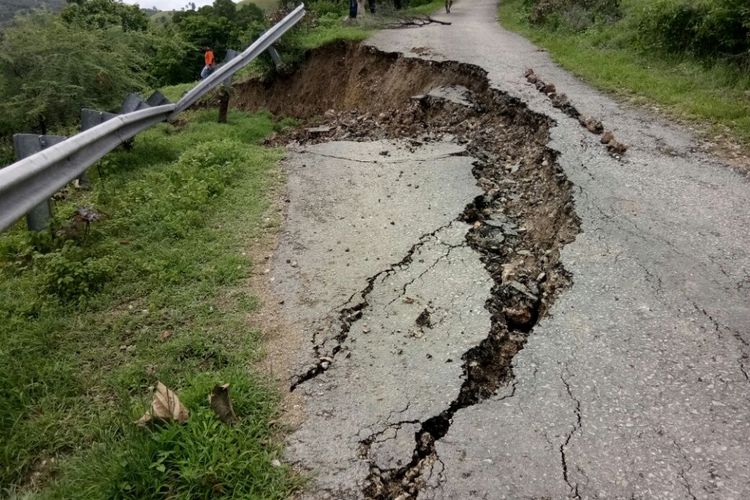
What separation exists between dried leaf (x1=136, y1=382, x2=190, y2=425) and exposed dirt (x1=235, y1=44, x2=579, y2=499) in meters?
0.65

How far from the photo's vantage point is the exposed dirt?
3074mm

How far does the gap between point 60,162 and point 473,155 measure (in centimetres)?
430

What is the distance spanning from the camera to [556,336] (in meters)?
3.28

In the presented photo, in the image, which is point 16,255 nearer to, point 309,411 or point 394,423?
point 309,411

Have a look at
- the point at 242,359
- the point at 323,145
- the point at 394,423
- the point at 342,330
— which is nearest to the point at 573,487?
the point at 394,423

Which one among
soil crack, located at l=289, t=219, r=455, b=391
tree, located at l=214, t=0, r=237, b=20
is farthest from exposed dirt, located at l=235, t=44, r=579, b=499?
tree, located at l=214, t=0, r=237, b=20

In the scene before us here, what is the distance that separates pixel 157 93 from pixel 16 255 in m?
3.10

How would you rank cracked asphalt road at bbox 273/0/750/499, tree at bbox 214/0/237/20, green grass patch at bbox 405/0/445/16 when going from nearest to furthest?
1. cracked asphalt road at bbox 273/0/750/499
2. green grass patch at bbox 405/0/445/16
3. tree at bbox 214/0/237/20

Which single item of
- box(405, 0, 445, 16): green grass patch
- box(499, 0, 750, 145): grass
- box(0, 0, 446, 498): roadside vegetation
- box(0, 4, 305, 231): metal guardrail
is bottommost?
box(0, 0, 446, 498): roadside vegetation

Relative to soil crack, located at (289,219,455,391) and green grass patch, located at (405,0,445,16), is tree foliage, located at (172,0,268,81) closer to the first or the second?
green grass patch, located at (405,0,445,16)

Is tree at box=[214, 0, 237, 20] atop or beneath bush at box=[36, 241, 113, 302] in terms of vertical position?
atop

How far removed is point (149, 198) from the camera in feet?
17.0

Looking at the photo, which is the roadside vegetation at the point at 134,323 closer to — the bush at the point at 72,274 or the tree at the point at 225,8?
the bush at the point at 72,274

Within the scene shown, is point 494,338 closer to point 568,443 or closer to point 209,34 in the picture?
point 568,443
